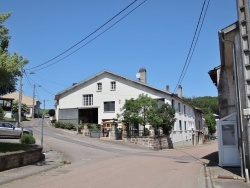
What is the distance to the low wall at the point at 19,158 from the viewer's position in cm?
1487

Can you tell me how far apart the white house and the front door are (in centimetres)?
2736

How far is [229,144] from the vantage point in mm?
17422

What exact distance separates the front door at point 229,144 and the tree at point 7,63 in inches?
410

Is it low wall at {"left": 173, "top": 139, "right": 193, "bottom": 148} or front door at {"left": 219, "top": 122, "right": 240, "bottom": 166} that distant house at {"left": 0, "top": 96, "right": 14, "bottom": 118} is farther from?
front door at {"left": 219, "top": 122, "right": 240, "bottom": 166}

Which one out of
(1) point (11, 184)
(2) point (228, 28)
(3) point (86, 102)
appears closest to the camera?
(1) point (11, 184)

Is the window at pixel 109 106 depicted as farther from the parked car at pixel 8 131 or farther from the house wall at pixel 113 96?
the parked car at pixel 8 131

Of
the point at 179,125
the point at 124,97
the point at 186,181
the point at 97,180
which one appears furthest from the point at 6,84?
the point at 179,125

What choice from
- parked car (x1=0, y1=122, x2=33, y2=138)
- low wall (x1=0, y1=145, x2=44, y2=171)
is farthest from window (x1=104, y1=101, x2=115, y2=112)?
low wall (x1=0, y1=145, x2=44, y2=171)

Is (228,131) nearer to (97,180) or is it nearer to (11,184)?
(97,180)

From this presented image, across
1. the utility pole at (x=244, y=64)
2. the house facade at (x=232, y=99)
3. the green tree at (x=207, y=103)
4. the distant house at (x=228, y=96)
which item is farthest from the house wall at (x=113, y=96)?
the green tree at (x=207, y=103)

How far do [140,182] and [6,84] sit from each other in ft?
28.5

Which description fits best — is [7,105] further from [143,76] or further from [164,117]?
[164,117]

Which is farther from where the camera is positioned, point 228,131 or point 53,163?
point 53,163

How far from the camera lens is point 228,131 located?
17.4 m
